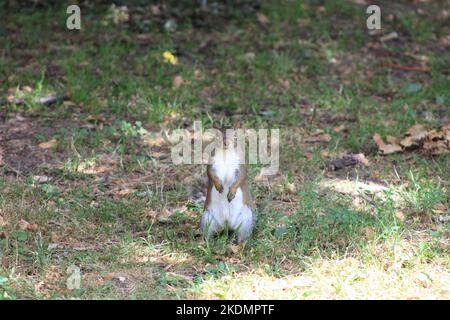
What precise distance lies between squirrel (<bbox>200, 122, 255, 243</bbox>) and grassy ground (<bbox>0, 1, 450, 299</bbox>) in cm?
10

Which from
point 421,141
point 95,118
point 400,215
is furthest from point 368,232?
point 95,118

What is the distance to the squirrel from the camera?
178 inches

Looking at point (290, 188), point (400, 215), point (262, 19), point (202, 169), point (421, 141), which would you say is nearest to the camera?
point (400, 215)

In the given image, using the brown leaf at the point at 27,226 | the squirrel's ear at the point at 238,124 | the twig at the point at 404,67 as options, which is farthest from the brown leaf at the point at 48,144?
the twig at the point at 404,67

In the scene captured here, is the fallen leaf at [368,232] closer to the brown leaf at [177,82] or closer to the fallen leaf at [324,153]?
the fallen leaf at [324,153]

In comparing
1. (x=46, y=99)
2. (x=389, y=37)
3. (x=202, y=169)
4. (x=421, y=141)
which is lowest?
(x=202, y=169)

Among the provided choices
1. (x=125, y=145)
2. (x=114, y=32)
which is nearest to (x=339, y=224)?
(x=125, y=145)

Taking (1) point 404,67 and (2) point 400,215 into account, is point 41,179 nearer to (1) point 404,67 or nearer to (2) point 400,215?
(2) point 400,215

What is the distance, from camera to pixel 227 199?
177 inches

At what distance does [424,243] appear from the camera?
453 cm

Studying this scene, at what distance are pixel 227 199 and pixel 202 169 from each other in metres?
1.21

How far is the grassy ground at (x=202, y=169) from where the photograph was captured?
14.0 feet

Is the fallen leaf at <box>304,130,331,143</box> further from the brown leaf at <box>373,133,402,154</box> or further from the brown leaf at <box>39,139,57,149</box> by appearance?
the brown leaf at <box>39,139,57,149</box>

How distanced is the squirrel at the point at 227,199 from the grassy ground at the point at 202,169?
10 cm
